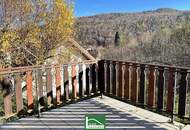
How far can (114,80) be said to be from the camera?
519 centimetres

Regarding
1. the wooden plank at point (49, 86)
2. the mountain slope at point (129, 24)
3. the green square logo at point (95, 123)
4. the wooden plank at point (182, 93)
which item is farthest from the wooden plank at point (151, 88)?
the mountain slope at point (129, 24)

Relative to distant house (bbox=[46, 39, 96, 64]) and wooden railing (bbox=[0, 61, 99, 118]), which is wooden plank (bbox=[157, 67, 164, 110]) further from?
distant house (bbox=[46, 39, 96, 64])

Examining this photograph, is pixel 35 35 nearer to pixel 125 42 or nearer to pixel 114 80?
pixel 114 80

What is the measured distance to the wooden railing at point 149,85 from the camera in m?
3.95

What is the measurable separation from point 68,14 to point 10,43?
9.11 ft

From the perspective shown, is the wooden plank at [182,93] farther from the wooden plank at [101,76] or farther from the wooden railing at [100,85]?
the wooden plank at [101,76]

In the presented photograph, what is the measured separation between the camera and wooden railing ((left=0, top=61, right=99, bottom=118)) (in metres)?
4.18

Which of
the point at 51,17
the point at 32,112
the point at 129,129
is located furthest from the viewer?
the point at 51,17

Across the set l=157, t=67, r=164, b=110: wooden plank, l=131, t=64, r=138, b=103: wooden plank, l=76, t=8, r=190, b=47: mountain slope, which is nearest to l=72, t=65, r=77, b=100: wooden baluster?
l=131, t=64, r=138, b=103: wooden plank

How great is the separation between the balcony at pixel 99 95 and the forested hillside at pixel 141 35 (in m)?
12.9

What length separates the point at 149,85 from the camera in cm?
440

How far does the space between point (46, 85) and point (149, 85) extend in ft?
5.17

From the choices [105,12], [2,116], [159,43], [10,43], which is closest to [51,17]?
[10,43]

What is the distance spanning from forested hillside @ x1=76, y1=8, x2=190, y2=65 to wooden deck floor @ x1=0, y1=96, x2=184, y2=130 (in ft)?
44.1
